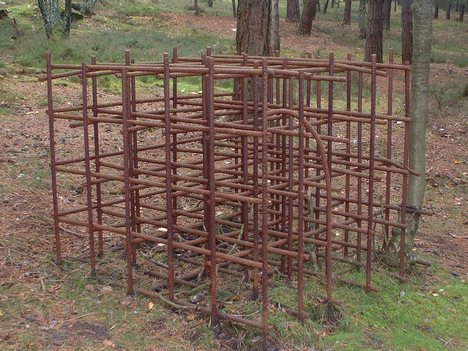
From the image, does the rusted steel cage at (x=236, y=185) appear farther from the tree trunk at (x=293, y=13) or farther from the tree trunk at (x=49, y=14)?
the tree trunk at (x=293, y=13)

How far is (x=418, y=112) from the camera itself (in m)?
5.87

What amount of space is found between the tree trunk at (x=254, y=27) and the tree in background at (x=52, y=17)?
1010 cm

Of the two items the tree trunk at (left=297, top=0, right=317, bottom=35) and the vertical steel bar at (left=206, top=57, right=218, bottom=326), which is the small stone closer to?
the vertical steel bar at (left=206, top=57, right=218, bottom=326)

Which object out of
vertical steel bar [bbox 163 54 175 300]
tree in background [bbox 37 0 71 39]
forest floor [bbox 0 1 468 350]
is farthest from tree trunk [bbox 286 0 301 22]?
vertical steel bar [bbox 163 54 175 300]

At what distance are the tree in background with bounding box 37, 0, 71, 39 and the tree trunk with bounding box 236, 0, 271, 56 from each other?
10100 mm

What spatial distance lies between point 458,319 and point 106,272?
273cm

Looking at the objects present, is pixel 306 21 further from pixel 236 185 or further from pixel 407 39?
pixel 236 185

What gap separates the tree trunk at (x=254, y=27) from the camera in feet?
29.6

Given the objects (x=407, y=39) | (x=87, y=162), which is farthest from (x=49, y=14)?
(x=87, y=162)

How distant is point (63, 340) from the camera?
4461mm

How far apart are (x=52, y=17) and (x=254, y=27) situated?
448 inches

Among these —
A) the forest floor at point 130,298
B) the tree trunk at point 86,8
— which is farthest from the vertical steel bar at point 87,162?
the tree trunk at point 86,8

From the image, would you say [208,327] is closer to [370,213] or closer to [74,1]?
[370,213]

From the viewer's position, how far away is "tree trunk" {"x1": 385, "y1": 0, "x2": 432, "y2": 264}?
19.4 feet
